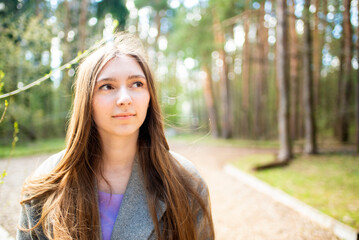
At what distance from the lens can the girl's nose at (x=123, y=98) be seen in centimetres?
139

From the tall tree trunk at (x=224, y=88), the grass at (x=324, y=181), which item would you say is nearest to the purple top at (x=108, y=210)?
the grass at (x=324, y=181)

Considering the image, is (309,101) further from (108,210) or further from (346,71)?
(108,210)

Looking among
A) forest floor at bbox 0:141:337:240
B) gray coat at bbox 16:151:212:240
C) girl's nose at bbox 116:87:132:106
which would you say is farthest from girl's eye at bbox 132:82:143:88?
forest floor at bbox 0:141:337:240

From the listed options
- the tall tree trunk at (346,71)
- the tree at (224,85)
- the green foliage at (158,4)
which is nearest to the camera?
the tall tree trunk at (346,71)

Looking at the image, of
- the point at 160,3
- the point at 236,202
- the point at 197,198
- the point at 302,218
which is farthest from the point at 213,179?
the point at 160,3

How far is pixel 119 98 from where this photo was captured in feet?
4.64

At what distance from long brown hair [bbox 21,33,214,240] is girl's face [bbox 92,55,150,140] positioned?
1.8 inches

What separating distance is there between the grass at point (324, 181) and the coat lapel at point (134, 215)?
3.46 m

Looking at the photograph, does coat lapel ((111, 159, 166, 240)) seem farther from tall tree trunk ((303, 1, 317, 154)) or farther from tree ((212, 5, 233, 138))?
tree ((212, 5, 233, 138))

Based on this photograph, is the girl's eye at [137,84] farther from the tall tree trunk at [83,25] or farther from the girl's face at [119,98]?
the tall tree trunk at [83,25]

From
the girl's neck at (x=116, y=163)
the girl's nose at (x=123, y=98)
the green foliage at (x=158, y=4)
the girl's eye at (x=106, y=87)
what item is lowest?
the girl's neck at (x=116, y=163)

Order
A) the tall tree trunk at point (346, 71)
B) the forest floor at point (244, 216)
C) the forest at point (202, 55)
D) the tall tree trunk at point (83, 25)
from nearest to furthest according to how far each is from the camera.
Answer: the forest at point (202, 55) < the forest floor at point (244, 216) < the tall tree trunk at point (83, 25) < the tall tree trunk at point (346, 71)

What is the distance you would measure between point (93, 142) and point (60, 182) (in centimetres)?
31

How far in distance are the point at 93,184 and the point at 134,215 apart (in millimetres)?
314
